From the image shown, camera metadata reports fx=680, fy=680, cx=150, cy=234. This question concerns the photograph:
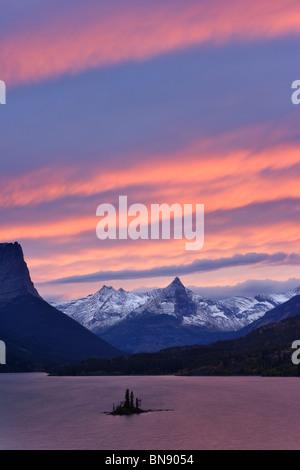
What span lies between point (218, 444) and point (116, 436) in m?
28.1

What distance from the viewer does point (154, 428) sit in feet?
622

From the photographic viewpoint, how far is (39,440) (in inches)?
6722

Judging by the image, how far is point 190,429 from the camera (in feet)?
612
